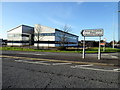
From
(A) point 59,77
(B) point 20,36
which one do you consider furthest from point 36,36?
(A) point 59,77

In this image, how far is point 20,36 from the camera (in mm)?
44188

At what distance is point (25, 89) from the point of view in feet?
9.86

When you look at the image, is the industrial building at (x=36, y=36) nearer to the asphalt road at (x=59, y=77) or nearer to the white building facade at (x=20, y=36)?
the white building facade at (x=20, y=36)

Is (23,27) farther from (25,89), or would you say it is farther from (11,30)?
(25,89)

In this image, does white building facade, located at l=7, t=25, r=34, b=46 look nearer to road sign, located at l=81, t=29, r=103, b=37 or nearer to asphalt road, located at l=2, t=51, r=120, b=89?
road sign, located at l=81, t=29, r=103, b=37

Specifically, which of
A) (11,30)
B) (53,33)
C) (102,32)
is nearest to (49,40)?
(53,33)

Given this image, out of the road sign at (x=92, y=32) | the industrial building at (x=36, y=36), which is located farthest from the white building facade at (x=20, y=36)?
the road sign at (x=92, y=32)

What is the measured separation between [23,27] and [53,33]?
17.2 meters

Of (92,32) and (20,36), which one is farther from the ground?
(20,36)

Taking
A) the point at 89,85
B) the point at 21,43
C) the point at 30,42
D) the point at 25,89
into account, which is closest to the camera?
the point at 25,89

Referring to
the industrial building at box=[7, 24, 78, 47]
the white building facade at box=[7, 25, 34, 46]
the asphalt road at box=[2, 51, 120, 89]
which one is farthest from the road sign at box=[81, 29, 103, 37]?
the white building facade at box=[7, 25, 34, 46]

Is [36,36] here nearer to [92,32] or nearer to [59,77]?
[92,32]

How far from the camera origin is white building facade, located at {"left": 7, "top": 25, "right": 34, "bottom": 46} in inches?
1744

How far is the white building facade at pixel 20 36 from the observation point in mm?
44294
